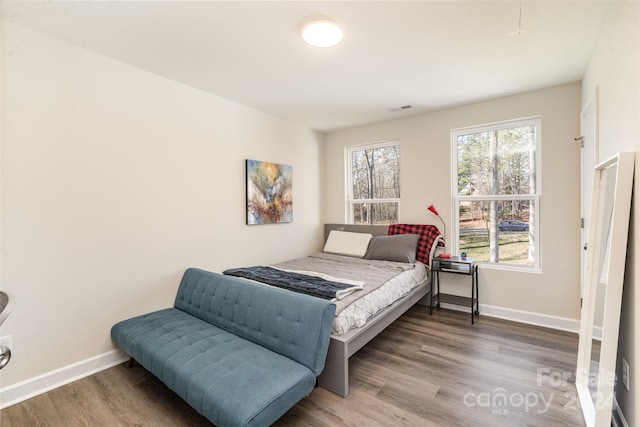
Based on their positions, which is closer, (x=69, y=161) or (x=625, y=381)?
(x=625, y=381)

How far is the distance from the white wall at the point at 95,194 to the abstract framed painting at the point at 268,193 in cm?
26

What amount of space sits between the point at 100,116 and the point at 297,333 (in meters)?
2.27

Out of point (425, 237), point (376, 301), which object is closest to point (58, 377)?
point (376, 301)

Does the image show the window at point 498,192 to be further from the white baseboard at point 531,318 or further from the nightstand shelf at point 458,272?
the white baseboard at point 531,318

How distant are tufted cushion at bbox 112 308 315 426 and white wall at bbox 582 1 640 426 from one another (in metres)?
1.67

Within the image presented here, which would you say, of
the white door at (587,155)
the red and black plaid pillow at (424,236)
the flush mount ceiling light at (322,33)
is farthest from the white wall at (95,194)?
the white door at (587,155)

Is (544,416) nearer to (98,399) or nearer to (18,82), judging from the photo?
(98,399)

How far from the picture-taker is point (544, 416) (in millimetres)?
1746

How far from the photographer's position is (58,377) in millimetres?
2072

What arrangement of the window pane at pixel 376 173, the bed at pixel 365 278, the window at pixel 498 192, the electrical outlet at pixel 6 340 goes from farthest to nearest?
the window pane at pixel 376 173 → the window at pixel 498 192 → the bed at pixel 365 278 → the electrical outlet at pixel 6 340

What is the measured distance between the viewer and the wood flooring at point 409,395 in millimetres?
1736

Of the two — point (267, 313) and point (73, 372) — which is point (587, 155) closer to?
point (267, 313)

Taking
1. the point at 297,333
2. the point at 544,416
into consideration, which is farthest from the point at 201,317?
the point at 544,416

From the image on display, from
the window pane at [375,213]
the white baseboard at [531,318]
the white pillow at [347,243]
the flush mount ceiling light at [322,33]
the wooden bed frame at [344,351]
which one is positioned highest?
the flush mount ceiling light at [322,33]
